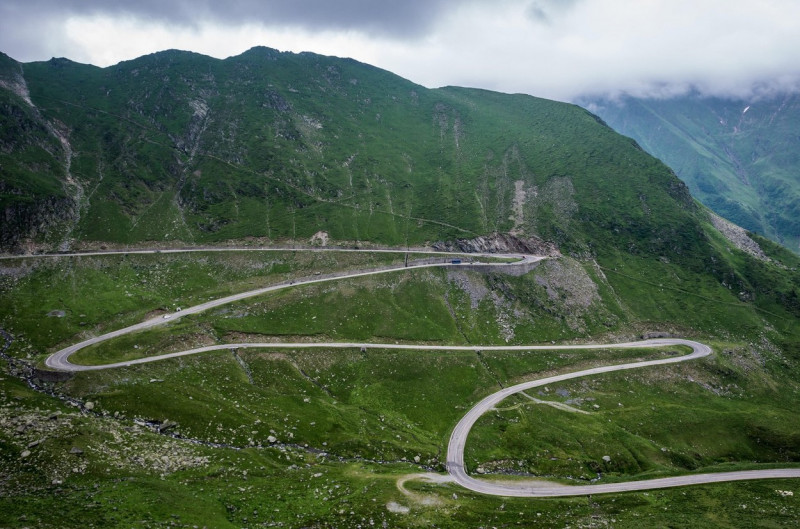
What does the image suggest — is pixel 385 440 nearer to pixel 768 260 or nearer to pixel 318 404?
pixel 318 404

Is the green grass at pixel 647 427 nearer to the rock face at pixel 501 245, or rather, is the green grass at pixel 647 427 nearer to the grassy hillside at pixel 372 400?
the grassy hillside at pixel 372 400

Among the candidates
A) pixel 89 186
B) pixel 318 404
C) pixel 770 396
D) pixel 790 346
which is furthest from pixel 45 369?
pixel 790 346

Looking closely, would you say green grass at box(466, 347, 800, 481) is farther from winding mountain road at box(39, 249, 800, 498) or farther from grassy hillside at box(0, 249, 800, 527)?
winding mountain road at box(39, 249, 800, 498)

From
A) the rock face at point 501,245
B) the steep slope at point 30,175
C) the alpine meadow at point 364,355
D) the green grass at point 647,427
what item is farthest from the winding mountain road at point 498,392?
the steep slope at point 30,175

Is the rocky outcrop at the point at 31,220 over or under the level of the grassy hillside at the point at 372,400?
over

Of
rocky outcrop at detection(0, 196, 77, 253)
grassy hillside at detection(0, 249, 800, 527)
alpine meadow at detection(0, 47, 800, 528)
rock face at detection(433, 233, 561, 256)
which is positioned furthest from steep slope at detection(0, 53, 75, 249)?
rock face at detection(433, 233, 561, 256)

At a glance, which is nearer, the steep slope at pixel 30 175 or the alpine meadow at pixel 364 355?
the alpine meadow at pixel 364 355

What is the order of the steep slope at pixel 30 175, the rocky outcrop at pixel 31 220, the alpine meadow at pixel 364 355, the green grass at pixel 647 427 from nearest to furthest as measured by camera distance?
the alpine meadow at pixel 364 355 < the green grass at pixel 647 427 < the rocky outcrop at pixel 31 220 < the steep slope at pixel 30 175
